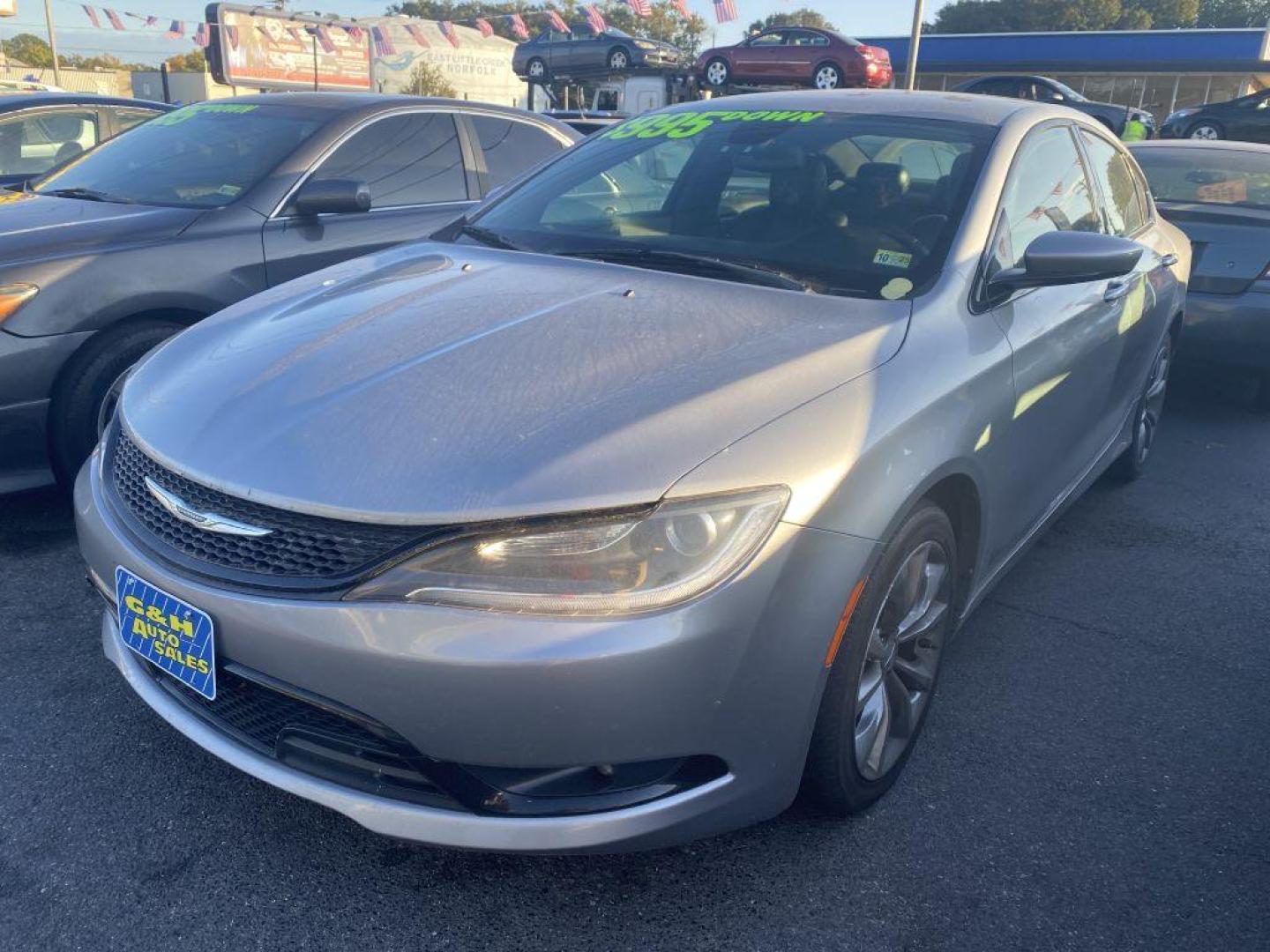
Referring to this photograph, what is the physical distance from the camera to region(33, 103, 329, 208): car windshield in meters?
4.43

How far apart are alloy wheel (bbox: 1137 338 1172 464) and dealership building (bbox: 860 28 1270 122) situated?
3559 centimetres

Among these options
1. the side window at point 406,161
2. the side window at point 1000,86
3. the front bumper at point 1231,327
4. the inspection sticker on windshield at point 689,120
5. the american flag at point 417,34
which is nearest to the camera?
the inspection sticker on windshield at point 689,120

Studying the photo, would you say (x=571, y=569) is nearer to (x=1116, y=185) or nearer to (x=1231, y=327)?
(x=1116, y=185)

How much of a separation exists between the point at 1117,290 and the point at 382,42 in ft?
129

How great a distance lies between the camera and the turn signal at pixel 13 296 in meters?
3.48

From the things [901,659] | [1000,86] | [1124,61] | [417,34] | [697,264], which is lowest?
[901,659]

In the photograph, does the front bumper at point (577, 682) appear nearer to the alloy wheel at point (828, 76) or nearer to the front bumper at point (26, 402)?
the front bumper at point (26, 402)

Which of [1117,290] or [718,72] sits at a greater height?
[718,72]

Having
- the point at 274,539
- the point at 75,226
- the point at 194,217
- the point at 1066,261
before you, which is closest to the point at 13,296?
the point at 75,226

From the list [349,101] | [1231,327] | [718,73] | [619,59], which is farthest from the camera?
[619,59]

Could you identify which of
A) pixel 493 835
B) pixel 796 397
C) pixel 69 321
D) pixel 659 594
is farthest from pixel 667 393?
pixel 69 321

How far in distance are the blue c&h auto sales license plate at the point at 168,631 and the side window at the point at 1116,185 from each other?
3240 mm

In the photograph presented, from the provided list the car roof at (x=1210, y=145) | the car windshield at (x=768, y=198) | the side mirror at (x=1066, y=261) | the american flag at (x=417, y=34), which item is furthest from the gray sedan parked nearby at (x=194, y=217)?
the american flag at (x=417, y=34)

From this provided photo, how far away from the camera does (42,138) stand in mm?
6582
